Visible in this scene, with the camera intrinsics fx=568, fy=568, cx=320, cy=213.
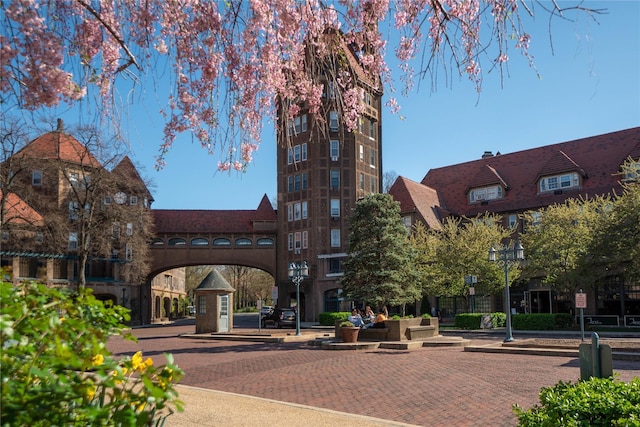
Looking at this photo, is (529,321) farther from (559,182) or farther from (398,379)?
(398,379)

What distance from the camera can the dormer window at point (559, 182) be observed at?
46.9m

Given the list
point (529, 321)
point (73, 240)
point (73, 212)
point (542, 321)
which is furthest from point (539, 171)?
point (73, 240)

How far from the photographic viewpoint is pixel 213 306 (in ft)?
110

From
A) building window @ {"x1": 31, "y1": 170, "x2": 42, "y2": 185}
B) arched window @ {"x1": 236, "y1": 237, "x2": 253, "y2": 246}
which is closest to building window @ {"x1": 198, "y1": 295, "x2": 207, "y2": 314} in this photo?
arched window @ {"x1": 236, "y1": 237, "x2": 253, "y2": 246}

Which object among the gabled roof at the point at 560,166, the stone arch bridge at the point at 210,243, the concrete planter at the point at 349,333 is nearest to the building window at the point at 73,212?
the stone arch bridge at the point at 210,243

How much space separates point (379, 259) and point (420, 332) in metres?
11.2

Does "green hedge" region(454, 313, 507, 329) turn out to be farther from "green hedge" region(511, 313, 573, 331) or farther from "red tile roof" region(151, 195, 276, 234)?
"red tile roof" region(151, 195, 276, 234)

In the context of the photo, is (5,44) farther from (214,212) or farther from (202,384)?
(214,212)

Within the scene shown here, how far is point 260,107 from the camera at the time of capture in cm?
751

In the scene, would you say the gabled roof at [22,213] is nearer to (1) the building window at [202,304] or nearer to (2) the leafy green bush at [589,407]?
(1) the building window at [202,304]

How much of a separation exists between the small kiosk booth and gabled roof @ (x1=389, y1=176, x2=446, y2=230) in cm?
2228

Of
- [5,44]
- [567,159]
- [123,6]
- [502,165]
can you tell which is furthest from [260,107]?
[502,165]

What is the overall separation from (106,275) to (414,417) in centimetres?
5137

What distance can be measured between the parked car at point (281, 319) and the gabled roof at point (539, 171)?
19143 millimetres
